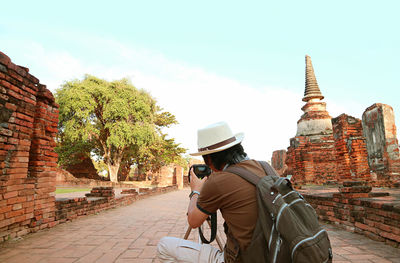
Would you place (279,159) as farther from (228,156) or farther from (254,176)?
(254,176)

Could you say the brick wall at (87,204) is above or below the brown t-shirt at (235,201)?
below

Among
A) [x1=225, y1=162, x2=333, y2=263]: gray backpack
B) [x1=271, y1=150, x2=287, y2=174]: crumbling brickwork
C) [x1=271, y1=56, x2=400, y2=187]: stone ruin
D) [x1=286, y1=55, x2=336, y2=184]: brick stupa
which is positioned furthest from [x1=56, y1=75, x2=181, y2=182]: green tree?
[x1=225, y1=162, x2=333, y2=263]: gray backpack

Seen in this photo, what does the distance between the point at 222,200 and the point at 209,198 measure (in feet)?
0.28

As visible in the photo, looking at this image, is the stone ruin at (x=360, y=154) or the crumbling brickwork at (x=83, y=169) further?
the crumbling brickwork at (x=83, y=169)

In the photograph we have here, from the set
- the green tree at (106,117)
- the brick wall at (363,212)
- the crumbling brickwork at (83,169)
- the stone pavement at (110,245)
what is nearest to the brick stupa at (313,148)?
the brick wall at (363,212)

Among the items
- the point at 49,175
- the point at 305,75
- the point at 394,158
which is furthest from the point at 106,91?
the point at 394,158

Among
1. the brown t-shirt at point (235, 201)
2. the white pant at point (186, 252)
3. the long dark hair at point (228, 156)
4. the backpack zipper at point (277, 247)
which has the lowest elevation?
the white pant at point (186, 252)

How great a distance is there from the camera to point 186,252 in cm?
168

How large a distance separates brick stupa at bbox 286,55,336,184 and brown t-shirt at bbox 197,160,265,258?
466 inches

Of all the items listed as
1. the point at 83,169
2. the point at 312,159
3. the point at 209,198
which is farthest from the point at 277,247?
the point at 83,169

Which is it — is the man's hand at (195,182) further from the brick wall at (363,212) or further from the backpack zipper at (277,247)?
the brick wall at (363,212)

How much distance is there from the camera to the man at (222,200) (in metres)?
Result: 1.35

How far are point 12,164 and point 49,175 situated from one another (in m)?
1.02

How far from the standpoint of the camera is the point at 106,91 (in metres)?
20.9
